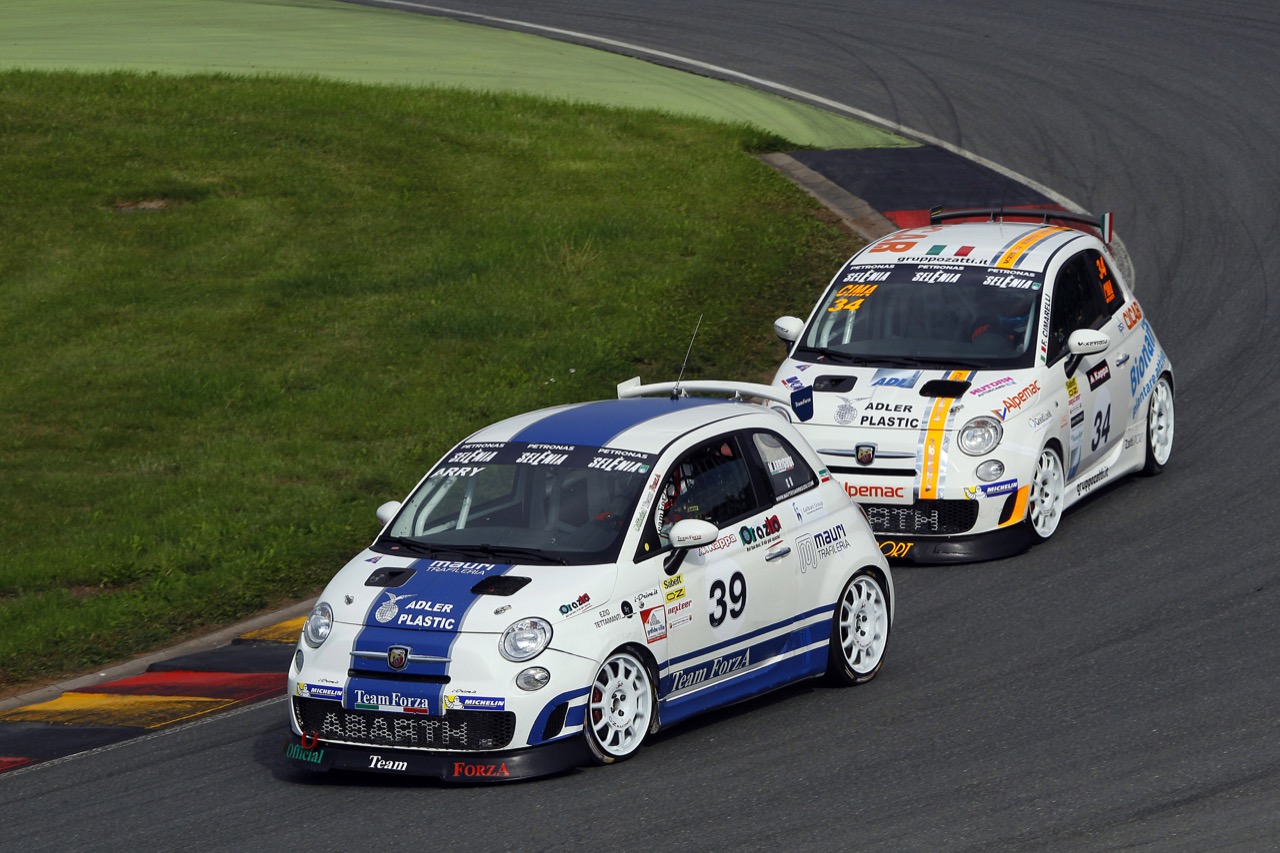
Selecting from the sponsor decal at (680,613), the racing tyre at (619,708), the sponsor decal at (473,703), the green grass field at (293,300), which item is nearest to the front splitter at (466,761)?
the racing tyre at (619,708)

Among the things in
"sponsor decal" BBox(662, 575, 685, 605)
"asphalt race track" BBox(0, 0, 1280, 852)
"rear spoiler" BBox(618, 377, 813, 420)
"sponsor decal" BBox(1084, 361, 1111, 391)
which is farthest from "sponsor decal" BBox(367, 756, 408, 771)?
"sponsor decal" BBox(1084, 361, 1111, 391)

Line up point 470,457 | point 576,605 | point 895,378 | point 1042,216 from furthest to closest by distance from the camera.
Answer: point 1042,216 → point 895,378 → point 470,457 → point 576,605

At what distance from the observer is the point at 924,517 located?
477 inches

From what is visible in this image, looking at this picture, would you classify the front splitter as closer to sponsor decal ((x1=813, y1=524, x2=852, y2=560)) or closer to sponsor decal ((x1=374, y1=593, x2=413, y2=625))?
sponsor decal ((x1=374, y1=593, x2=413, y2=625))

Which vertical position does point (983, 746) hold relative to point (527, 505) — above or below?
below

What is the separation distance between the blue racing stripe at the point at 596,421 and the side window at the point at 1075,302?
3905 millimetres

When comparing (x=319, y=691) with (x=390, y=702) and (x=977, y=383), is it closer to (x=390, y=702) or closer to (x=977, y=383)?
(x=390, y=702)

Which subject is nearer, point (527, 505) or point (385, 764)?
point (385, 764)

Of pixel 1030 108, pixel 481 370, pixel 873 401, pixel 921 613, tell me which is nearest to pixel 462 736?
pixel 921 613

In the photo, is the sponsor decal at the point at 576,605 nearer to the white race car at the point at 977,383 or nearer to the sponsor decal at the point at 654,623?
the sponsor decal at the point at 654,623

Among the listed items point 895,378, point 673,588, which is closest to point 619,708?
point 673,588

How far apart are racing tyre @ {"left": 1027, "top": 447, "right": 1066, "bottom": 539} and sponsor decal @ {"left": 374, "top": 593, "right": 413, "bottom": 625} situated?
17.5ft

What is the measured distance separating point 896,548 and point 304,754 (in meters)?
5.04

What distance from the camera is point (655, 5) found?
33.9 meters
